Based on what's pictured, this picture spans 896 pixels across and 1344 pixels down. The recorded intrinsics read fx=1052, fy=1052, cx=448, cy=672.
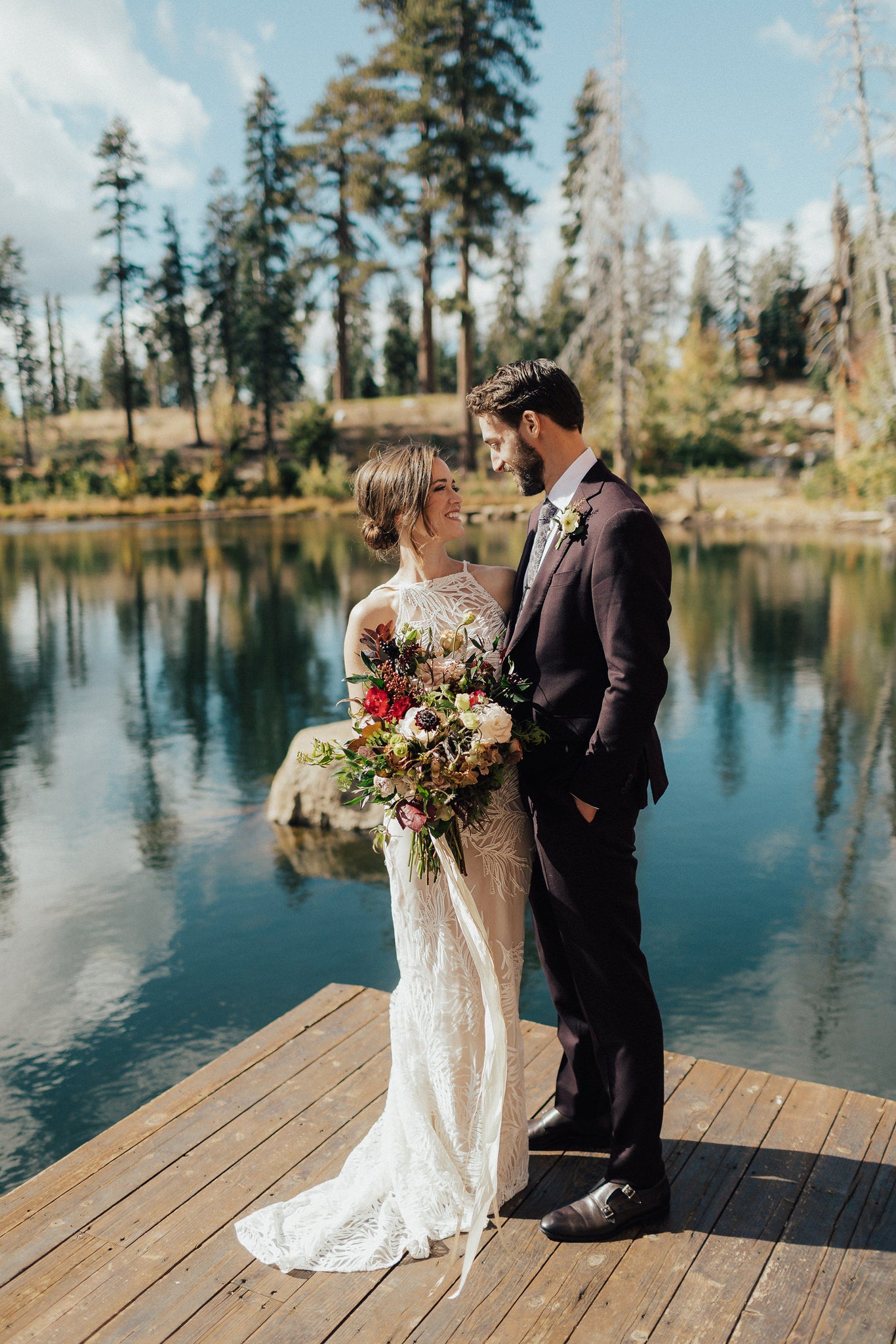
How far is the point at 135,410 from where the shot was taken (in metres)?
51.0

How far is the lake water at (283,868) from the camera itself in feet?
16.5

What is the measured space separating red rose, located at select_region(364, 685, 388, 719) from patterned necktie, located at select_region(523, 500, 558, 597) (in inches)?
18.7

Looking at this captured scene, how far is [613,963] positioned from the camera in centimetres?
256

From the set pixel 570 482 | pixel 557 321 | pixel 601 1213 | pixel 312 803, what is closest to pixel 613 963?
pixel 601 1213

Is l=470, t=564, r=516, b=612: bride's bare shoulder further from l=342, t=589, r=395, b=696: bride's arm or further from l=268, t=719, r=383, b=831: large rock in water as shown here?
l=268, t=719, r=383, b=831: large rock in water

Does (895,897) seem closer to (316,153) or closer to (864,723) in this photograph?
(864,723)

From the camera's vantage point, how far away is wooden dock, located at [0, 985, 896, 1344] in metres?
2.27

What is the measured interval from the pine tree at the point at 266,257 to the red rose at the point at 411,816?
4052 cm

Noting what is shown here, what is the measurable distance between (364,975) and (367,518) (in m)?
3.55

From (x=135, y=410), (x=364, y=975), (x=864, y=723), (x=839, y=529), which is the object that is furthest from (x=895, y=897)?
(x=135, y=410)

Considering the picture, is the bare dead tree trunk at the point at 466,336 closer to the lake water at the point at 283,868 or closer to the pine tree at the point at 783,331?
the lake water at the point at 283,868

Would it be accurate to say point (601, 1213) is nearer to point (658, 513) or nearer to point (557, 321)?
point (658, 513)

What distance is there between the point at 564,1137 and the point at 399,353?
48.2 meters

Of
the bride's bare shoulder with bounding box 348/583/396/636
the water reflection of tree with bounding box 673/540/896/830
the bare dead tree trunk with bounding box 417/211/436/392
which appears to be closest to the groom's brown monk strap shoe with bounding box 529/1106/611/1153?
the bride's bare shoulder with bounding box 348/583/396/636
